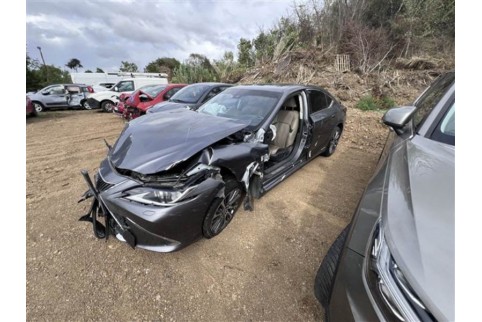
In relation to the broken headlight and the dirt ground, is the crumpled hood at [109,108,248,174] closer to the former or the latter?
the broken headlight

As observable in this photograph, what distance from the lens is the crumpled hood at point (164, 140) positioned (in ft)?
6.09

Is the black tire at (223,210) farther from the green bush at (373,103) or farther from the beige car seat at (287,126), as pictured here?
the green bush at (373,103)

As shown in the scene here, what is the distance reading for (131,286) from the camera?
1.88m

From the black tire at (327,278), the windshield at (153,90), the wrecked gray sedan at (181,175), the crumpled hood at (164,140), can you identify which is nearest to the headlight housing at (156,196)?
the wrecked gray sedan at (181,175)

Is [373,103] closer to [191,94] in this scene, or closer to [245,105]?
[191,94]

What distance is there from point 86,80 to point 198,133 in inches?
839

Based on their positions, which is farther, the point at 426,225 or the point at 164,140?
the point at 164,140

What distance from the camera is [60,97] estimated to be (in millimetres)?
10914

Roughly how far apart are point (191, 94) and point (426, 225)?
601cm

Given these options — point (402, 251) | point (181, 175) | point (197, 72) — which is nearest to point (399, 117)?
point (402, 251)

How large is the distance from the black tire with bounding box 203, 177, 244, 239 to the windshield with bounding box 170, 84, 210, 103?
13.6ft

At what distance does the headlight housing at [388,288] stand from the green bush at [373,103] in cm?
876

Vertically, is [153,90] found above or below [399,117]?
above
